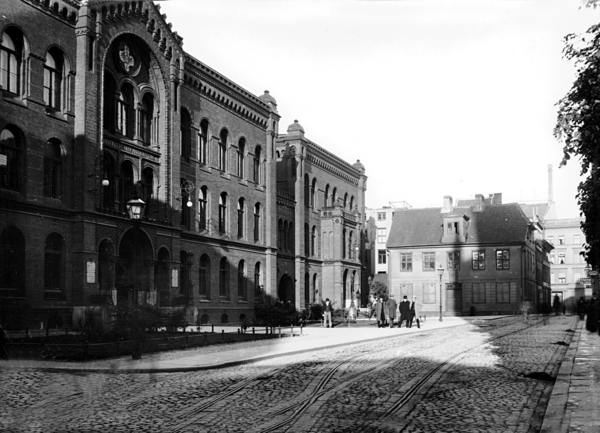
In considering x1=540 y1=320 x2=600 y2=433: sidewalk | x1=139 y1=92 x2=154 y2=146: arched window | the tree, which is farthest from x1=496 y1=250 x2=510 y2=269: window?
the tree

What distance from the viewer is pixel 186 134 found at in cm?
3822

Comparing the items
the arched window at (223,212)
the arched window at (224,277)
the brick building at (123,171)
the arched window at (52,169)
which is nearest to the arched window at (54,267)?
the brick building at (123,171)

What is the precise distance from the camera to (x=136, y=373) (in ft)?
47.2

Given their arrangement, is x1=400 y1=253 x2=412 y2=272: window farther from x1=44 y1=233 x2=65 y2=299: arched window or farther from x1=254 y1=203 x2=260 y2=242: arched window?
x1=44 y1=233 x2=65 y2=299: arched window

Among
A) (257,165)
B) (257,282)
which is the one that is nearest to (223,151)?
(257,165)

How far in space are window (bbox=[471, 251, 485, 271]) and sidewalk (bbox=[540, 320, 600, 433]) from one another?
1988 inches

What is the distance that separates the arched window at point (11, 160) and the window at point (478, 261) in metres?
48.7

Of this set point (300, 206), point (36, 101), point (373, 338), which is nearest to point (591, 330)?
point (373, 338)

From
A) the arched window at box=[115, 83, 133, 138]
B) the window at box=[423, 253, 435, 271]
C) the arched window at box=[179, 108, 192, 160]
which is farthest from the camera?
the window at box=[423, 253, 435, 271]

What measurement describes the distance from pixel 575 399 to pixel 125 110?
26498mm

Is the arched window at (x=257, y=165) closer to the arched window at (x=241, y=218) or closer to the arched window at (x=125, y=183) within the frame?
the arched window at (x=241, y=218)

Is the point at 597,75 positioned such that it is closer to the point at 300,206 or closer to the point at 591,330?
the point at 591,330

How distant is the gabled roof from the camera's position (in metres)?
66.3

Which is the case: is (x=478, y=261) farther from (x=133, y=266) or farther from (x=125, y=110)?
(x=125, y=110)
